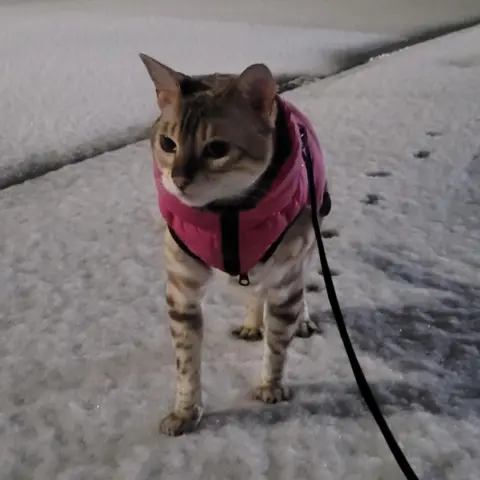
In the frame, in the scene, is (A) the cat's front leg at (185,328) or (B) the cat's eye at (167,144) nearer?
(B) the cat's eye at (167,144)

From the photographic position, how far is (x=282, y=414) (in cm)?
88

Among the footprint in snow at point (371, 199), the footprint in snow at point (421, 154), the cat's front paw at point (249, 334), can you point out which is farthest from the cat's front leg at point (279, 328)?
the footprint in snow at point (421, 154)

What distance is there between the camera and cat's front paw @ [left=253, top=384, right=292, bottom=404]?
2.96 feet

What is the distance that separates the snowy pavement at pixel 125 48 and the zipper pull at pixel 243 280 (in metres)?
0.84

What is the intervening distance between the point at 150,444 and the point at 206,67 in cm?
149

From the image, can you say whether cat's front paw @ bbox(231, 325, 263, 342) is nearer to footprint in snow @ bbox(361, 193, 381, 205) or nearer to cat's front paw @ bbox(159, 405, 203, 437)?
cat's front paw @ bbox(159, 405, 203, 437)

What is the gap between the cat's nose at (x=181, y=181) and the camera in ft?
2.17

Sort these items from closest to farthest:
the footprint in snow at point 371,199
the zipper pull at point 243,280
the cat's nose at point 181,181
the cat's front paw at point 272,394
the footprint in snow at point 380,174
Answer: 1. the cat's nose at point 181,181
2. the zipper pull at point 243,280
3. the cat's front paw at point 272,394
4. the footprint in snow at point 371,199
5. the footprint in snow at point 380,174

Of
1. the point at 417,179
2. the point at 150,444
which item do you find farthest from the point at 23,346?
the point at 417,179

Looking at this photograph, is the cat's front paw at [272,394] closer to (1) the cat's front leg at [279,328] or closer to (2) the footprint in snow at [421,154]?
(1) the cat's front leg at [279,328]

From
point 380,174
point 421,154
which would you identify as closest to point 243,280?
point 380,174

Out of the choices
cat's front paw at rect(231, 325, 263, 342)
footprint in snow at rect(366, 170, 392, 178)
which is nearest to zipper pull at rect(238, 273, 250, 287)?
cat's front paw at rect(231, 325, 263, 342)

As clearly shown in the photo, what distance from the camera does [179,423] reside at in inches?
33.6

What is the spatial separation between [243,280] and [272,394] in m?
0.18
